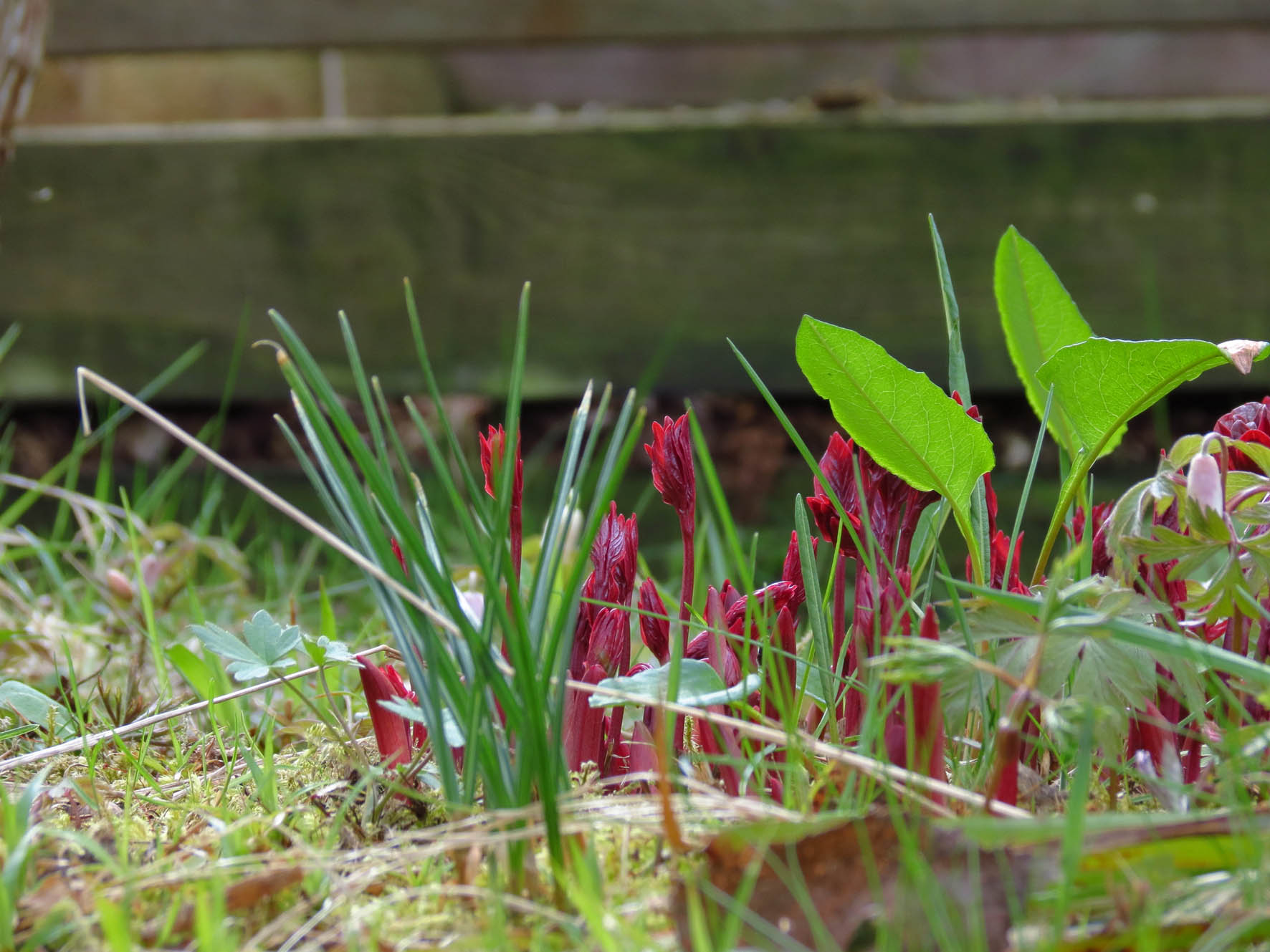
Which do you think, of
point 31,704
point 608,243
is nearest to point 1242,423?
point 31,704

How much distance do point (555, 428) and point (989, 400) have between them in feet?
3.90

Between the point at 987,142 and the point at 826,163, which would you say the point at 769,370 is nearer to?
the point at 826,163

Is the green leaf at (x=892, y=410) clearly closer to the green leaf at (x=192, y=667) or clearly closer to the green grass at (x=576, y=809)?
the green grass at (x=576, y=809)

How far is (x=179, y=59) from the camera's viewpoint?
454 cm

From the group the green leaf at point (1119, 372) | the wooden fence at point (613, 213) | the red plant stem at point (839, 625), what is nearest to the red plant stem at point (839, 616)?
the red plant stem at point (839, 625)

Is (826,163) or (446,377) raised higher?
(826,163)

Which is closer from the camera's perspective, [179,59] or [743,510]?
[743,510]

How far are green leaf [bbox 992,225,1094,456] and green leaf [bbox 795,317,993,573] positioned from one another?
0.75 ft

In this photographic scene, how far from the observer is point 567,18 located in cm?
275

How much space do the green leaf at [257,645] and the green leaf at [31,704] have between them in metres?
0.22

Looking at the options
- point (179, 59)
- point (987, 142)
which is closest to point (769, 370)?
point (987, 142)

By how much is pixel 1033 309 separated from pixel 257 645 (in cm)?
77

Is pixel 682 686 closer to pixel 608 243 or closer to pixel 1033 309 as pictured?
pixel 1033 309

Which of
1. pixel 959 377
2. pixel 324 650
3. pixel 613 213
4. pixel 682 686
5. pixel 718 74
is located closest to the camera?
pixel 682 686
